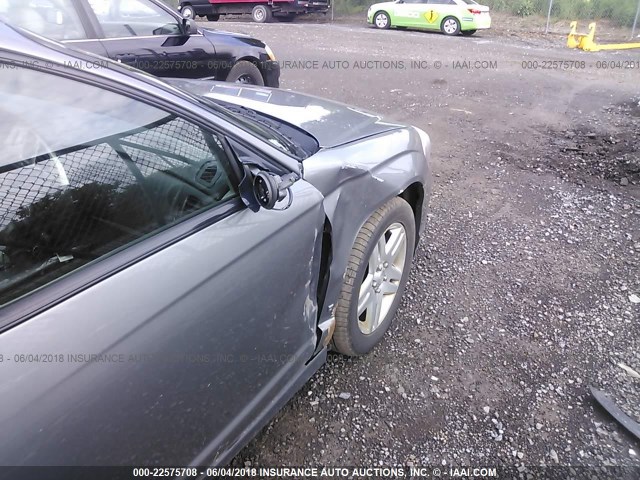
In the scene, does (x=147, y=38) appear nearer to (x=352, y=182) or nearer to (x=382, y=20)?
(x=352, y=182)

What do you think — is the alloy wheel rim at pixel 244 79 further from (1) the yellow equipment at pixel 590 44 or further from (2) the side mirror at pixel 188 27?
(1) the yellow equipment at pixel 590 44

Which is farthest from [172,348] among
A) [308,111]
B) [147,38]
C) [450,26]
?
[450,26]

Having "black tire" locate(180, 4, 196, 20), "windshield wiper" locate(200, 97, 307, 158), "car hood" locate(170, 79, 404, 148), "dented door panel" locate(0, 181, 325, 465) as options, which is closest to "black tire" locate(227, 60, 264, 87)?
"car hood" locate(170, 79, 404, 148)

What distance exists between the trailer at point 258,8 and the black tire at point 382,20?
2.72 metres

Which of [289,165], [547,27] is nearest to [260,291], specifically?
[289,165]

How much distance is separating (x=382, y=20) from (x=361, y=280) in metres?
15.2

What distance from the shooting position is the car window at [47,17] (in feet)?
13.5

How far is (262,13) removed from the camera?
17.1 metres

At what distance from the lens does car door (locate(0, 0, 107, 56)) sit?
4.14 metres

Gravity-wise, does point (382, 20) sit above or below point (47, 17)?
below

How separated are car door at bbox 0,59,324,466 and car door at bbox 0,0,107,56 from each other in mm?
3188

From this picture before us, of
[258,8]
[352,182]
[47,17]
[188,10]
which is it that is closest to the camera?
[352,182]

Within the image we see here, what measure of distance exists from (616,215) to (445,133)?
2.30m

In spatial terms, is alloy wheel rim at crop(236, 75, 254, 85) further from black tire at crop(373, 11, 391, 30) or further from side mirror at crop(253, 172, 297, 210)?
black tire at crop(373, 11, 391, 30)
